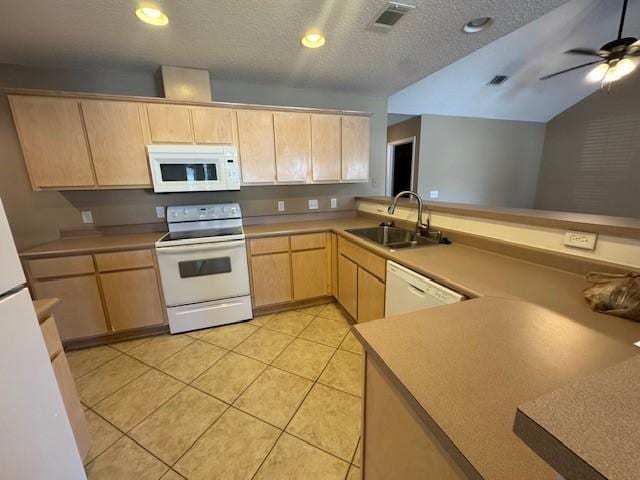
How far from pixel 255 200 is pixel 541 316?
2669mm

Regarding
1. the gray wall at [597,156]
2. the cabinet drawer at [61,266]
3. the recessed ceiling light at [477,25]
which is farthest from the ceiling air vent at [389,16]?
the gray wall at [597,156]

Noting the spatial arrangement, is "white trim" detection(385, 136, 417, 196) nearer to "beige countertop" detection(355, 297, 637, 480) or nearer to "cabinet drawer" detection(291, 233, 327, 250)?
"cabinet drawer" detection(291, 233, 327, 250)

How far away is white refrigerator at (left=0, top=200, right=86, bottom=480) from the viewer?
2.60 feet

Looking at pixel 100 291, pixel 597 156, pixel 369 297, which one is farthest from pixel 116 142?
pixel 597 156

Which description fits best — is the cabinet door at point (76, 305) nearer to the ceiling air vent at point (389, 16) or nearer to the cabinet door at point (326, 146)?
the cabinet door at point (326, 146)

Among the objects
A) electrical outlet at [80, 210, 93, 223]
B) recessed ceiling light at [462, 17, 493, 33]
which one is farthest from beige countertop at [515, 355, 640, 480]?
electrical outlet at [80, 210, 93, 223]

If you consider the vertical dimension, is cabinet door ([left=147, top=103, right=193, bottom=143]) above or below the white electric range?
above

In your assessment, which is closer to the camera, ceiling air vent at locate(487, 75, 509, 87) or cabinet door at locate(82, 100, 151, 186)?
cabinet door at locate(82, 100, 151, 186)

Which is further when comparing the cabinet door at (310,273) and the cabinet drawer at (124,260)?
the cabinet door at (310,273)

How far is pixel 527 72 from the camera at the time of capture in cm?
383

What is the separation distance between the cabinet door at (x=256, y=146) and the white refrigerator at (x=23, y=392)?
1.95 m

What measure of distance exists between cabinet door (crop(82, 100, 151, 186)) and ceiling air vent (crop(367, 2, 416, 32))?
2.03 meters

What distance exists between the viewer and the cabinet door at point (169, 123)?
2289mm

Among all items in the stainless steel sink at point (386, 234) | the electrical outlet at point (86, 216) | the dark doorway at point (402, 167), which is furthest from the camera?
the dark doorway at point (402, 167)
